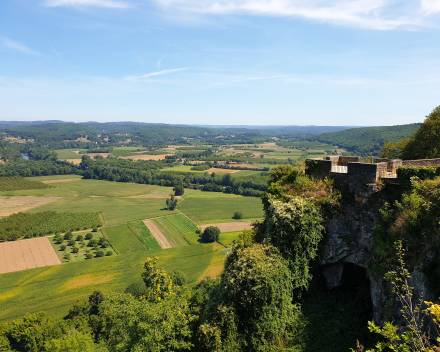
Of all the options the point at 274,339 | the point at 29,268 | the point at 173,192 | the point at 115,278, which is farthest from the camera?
the point at 173,192

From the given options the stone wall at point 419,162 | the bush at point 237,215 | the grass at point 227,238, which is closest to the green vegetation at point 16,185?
the bush at point 237,215

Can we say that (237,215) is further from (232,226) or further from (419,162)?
(419,162)

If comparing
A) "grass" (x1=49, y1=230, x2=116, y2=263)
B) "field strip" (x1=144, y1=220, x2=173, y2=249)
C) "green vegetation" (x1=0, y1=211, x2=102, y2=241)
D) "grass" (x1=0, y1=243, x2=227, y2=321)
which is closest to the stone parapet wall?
"grass" (x1=0, y1=243, x2=227, y2=321)

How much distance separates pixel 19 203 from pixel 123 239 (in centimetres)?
5174

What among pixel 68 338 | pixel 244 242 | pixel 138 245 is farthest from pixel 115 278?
pixel 244 242

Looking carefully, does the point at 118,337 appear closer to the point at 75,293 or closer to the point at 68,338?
the point at 68,338

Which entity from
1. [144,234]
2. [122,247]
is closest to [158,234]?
[144,234]

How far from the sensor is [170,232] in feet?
212

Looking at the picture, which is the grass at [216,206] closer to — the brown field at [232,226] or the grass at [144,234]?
the brown field at [232,226]

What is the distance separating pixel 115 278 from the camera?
43.8 m

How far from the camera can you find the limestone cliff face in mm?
13531

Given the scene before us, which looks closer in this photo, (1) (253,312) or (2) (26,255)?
(1) (253,312)

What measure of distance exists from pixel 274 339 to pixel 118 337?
9187 millimetres

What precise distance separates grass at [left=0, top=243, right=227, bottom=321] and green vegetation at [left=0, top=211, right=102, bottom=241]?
19.5 meters
